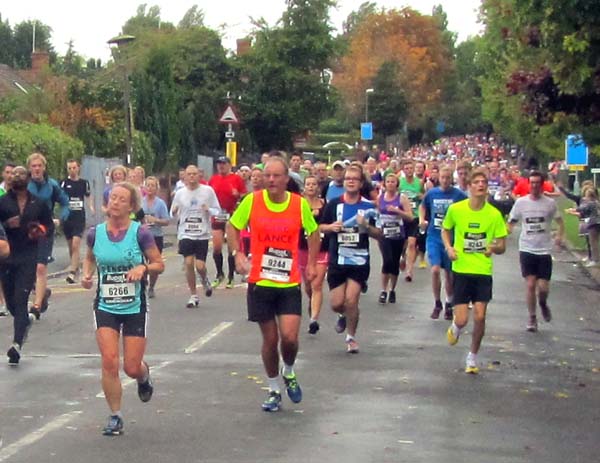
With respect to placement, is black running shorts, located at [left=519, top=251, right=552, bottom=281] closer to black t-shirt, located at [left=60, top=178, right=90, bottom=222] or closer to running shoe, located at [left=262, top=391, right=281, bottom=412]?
running shoe, located at [left=262, top=391, right=281, bottom=412]

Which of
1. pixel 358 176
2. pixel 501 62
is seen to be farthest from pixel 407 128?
pixel 358 176

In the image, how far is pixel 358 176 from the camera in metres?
13.1

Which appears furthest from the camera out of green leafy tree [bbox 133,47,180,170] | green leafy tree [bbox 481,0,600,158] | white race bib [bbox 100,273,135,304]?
green leafy tree [bbox 133,47,180,170]

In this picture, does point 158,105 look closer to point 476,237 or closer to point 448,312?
point 448,312

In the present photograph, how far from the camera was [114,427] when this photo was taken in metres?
8.85

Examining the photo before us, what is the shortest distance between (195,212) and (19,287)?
5.06 meters

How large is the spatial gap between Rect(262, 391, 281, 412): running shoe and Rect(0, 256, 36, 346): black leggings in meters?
3.20

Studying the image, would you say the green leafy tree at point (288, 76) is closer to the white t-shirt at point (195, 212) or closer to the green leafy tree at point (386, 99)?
the green leafy tree at point (386, 99)

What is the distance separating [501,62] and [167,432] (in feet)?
78.4

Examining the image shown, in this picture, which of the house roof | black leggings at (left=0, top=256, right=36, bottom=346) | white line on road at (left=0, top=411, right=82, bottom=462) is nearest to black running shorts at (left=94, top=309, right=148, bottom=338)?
white line on road at (left=0, top=411, right=82, bottom=462)

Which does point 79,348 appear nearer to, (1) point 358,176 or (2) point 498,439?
(1) point 358,176

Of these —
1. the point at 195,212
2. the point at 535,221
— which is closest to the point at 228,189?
the point at 195,212

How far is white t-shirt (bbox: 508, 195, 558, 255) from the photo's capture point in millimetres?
15141

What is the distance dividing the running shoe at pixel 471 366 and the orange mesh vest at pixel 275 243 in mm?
2746
